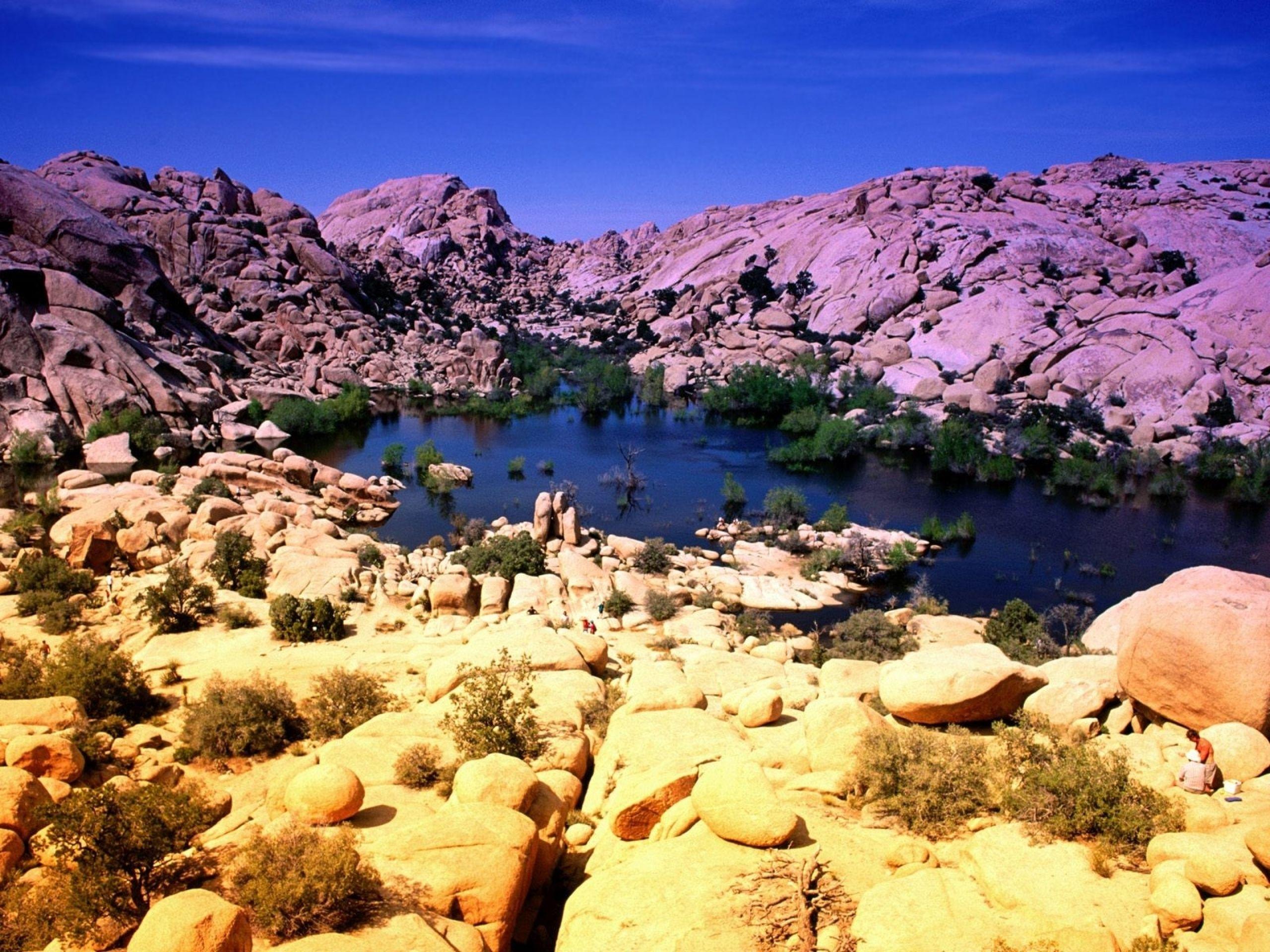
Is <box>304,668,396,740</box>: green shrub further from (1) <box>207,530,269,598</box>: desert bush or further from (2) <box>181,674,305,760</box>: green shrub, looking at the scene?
(1) <box>207,530,269,598</box>: desert bush

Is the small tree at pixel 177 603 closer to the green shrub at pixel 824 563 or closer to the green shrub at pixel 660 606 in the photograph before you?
the green shrub at pixel 660 606

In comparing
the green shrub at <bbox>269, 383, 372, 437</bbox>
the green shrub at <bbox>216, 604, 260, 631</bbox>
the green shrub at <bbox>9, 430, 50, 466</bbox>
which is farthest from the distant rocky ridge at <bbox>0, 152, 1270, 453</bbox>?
the green shrub at <bbox>216, 604, 260, 631</bbox>

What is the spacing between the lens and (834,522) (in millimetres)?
31469

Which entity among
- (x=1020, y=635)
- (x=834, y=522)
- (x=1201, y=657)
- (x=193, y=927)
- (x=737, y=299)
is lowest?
(x=1020, y=635)

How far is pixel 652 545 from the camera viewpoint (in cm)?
2725

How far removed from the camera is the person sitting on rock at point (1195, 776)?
8.57 m

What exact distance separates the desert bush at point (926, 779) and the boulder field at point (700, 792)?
8.5 inches

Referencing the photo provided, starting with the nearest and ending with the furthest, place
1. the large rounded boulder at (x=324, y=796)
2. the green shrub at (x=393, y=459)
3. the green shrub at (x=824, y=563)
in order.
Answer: the large rounded boulder at (x=324, y=796) → the green shrub at (x=824, y=563) → the green shrub at (x=393, y=459)

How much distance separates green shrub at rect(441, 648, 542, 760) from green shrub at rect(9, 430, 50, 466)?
1397 inches

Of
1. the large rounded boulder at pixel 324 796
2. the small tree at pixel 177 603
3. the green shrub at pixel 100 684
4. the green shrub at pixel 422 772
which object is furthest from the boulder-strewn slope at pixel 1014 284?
the large rounded boulder at pixel 324 796

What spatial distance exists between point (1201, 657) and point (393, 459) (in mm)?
36826

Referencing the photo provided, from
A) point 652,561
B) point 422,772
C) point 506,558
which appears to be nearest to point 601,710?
point 422,772

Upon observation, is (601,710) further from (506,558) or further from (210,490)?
(210,490)

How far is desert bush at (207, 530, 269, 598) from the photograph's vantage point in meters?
19.6
